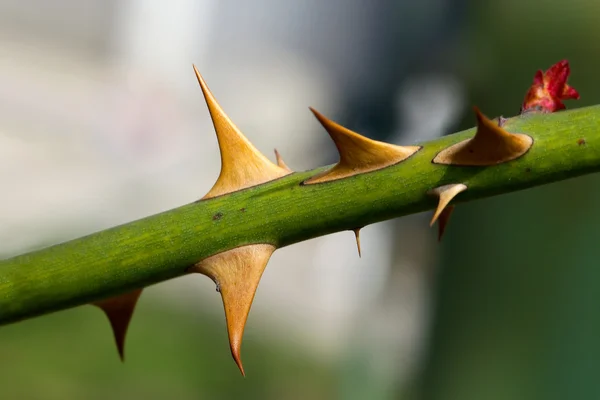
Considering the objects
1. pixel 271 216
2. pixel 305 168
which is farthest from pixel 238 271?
pixel 305 168

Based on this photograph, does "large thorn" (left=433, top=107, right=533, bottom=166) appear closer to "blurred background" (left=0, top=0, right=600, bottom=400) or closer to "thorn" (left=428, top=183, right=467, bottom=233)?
"thorn" (left=428, top=183, right=467, bottom=233)

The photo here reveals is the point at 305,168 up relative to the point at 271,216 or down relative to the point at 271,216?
down

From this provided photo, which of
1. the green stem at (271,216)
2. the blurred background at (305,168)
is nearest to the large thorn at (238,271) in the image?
the green stem at (271,216)

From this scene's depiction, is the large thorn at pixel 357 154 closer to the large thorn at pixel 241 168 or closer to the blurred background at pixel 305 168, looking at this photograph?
the large thorn at pixel 241 168

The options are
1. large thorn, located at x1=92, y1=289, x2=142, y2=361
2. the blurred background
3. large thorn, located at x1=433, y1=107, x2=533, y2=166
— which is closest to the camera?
large thorn, located at x1=433, y1=107, x2=533, y2=166

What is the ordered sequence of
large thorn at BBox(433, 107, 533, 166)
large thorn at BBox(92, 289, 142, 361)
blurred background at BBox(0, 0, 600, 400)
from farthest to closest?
blurred background at BBox(0, 0, 600, 400), large thorn at BBox(92, 289, 142, 361), large thorn at BBox(433, 107, 533, 166)

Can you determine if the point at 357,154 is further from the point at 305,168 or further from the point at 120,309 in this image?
the point at 305,168

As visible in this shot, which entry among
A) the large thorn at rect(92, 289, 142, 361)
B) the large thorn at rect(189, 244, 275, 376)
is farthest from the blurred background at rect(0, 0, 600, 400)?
the large thorn at rect(189, 244, 275, 376)

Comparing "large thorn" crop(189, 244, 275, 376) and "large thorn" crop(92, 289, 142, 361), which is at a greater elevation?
"large thorn" crop(189, 244, 275, 376)
